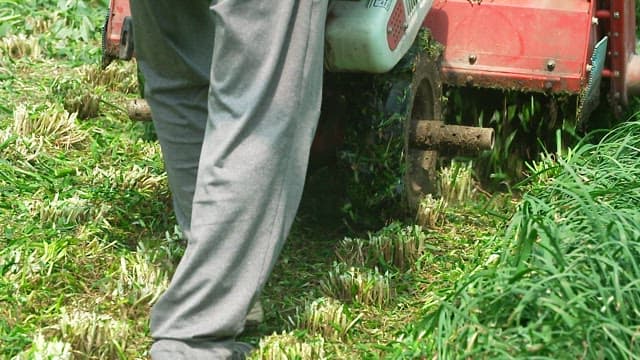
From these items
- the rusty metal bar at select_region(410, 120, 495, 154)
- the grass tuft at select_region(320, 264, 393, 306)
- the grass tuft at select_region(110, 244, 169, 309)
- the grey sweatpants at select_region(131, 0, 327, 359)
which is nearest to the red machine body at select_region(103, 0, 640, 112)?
the rusty metal bar at select_region(410, 120, 495, 154)

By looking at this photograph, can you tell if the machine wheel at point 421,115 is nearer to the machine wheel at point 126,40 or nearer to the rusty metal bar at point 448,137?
the rusty metal bar at point 448,137

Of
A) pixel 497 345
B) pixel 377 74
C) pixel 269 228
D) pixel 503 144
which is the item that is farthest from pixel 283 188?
pixel 503 144

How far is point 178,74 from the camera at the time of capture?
316cm

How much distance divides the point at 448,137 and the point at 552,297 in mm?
1308

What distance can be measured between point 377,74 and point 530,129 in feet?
3.12

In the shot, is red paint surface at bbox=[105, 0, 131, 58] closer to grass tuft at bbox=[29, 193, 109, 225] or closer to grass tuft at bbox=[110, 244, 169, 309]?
grass tuft at bbox=[29, 193, 109, 225]

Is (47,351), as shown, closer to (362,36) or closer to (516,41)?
(362,36)

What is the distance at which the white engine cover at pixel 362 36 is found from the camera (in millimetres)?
3398

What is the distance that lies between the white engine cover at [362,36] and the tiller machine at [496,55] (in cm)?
28

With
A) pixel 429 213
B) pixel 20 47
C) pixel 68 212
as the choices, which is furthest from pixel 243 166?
pixel 20 47

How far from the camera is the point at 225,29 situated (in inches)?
109

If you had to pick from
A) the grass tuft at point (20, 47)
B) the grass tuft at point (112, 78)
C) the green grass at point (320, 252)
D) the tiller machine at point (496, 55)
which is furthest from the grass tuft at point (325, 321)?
the grass tuft at point (20, 47)

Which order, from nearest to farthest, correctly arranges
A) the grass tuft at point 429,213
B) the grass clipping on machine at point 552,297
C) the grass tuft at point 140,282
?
the grass clipping on machine at point 552,297 < the grass tuft at point 140,282 < the grass tuft at point 429,213

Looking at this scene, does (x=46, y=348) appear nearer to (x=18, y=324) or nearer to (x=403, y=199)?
(x=18, y=324)
